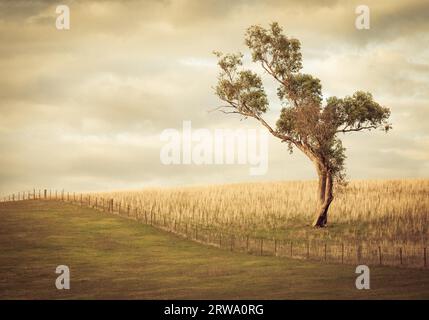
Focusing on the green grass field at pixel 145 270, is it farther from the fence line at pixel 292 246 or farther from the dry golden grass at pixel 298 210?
the dry golden grass at pixel 298 210

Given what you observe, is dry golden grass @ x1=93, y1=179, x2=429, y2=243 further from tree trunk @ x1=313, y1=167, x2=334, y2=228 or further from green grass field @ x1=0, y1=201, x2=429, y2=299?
green grass field @ x1=0, y1=201, x2=429, y2=299

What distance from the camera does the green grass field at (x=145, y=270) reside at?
3834 centimetres

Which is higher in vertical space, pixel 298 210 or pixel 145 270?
pixel 298 210

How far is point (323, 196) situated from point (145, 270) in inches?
1088

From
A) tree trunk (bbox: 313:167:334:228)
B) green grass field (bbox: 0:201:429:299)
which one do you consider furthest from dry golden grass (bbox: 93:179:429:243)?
green grass field (bbox: 0:201:429:299)

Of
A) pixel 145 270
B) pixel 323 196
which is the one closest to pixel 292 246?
pixel 323 196

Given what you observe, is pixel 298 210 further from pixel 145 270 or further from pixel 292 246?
pixel 145 270

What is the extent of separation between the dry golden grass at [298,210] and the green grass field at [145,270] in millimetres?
9688

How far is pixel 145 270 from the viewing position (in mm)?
49344

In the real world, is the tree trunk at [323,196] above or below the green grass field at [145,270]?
above

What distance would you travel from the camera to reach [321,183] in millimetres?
69562

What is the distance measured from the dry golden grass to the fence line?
203 centimetres

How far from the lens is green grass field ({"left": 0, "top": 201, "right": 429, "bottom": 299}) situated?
38341mm

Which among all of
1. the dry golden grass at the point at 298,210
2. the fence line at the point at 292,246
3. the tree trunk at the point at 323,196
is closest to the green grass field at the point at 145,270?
the fence line at the point at 292,246
